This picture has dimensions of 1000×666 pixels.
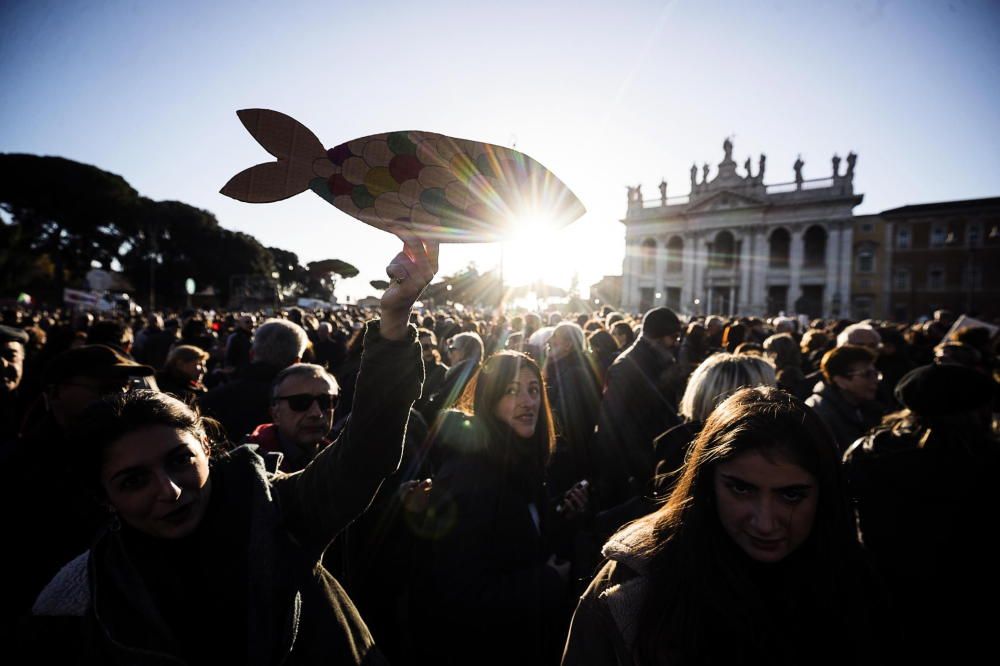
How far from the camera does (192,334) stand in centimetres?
634

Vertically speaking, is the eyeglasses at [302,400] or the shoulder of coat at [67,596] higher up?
the eyeglasses at [302,400]

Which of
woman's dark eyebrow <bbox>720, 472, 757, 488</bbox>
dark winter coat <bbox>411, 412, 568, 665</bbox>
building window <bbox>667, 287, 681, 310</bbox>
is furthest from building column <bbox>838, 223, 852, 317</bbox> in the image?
woman's dark eyebrow <bbox>720, 472, 757, 488</bbox>

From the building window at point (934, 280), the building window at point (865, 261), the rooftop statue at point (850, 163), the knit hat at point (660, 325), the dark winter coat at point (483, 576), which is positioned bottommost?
the dark winter coat at point (483, 576)

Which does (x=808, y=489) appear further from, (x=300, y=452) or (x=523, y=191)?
(x=300, y=452)

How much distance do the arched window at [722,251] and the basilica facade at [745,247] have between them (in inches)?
3.7

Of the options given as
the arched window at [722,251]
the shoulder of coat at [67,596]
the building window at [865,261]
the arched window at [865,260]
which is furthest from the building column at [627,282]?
the shoulder of coat at [67,596]

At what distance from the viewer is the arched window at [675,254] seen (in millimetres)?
51844

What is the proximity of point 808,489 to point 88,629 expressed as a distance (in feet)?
6.49

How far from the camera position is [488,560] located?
2117 mm

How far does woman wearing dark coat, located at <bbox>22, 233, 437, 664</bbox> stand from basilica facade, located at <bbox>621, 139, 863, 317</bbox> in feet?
146

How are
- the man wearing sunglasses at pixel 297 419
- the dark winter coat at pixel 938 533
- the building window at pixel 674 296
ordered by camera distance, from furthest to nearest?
the building window at pixel 674 296, the man wearing sunglasses at pixel 297 419, the dark winter coat at pixel 938 533

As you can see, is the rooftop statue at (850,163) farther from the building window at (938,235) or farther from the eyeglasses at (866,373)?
the eyeglasses at (866,373)

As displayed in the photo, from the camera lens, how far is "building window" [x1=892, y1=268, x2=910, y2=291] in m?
45.7

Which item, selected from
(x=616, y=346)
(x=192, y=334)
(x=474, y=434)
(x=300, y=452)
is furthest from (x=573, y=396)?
(x=192, y=334)
